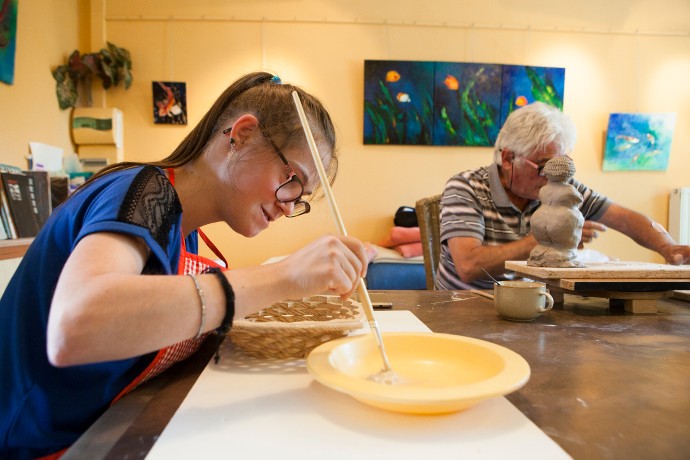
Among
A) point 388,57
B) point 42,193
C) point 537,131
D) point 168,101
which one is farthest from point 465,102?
point 42,193

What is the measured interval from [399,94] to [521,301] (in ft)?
10.7

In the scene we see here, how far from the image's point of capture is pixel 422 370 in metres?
0.77

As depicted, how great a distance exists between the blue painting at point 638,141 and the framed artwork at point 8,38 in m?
4.56

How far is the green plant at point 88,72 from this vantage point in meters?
3.56

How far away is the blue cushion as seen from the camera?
3498 mm

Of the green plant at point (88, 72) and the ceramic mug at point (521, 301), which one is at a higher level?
the green plant at point (88, 72)

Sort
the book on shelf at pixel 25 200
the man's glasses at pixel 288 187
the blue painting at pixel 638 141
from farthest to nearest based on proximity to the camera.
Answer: the blue painting at pixel 638 141, the book on shelf at pixel 25 200, the man's glasses at pixel 288 187

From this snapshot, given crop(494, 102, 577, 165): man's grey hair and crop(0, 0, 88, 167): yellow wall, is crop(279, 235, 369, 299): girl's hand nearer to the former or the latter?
crop(494, 102, 577, 165): man's grey hair

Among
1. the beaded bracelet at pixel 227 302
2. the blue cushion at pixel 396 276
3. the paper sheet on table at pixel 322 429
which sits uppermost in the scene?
the beaded bracelet at pixel 227 302

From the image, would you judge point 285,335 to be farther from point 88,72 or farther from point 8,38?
point 88,72

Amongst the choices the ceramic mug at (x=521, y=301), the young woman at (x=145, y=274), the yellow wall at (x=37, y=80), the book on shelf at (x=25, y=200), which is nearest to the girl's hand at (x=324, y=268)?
the young woman at (x=145, y=274)

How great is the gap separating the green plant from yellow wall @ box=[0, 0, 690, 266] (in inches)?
6.7

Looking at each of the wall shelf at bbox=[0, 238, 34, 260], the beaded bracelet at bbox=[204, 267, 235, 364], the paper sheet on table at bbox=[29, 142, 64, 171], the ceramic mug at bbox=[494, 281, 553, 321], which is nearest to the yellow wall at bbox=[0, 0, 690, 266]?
the paper sheet on table at bbox=[29, 142, 64, 171]

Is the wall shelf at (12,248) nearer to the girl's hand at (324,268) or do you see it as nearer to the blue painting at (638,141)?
the girl's hand at (324,268)
